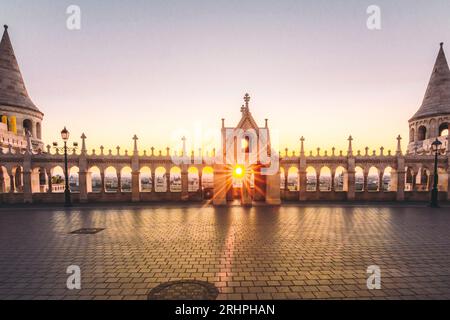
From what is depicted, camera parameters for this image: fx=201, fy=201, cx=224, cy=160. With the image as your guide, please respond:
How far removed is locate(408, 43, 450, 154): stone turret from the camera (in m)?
28.6

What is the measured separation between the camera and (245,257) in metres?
6.86

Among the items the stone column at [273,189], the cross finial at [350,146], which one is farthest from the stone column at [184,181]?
the cross finial at [350,146]

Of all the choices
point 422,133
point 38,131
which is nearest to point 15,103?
point 38,131

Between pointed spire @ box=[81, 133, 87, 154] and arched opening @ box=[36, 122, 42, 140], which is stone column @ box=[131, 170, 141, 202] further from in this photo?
arched opening @ box=[36, 122, 42, 140]

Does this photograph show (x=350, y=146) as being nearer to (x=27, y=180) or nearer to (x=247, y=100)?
(x=247, y=100)

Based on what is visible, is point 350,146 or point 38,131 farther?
point 38,131

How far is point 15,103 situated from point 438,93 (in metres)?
61.8

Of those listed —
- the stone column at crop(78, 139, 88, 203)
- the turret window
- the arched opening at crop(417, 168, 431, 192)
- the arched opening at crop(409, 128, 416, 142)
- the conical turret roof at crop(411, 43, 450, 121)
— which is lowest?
the arched opening at crop(417, 168, 431, 192)

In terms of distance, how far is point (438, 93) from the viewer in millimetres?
29797

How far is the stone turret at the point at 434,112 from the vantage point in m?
28.6

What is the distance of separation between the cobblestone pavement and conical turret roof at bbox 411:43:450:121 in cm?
2589

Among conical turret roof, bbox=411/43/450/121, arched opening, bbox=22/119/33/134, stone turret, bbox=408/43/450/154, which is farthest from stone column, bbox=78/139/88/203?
conical turret roof, bbox=411/43/450/121

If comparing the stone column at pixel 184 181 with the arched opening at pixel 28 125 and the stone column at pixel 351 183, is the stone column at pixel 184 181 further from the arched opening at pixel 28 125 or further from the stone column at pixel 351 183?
the arched opening at pixel 28 125
